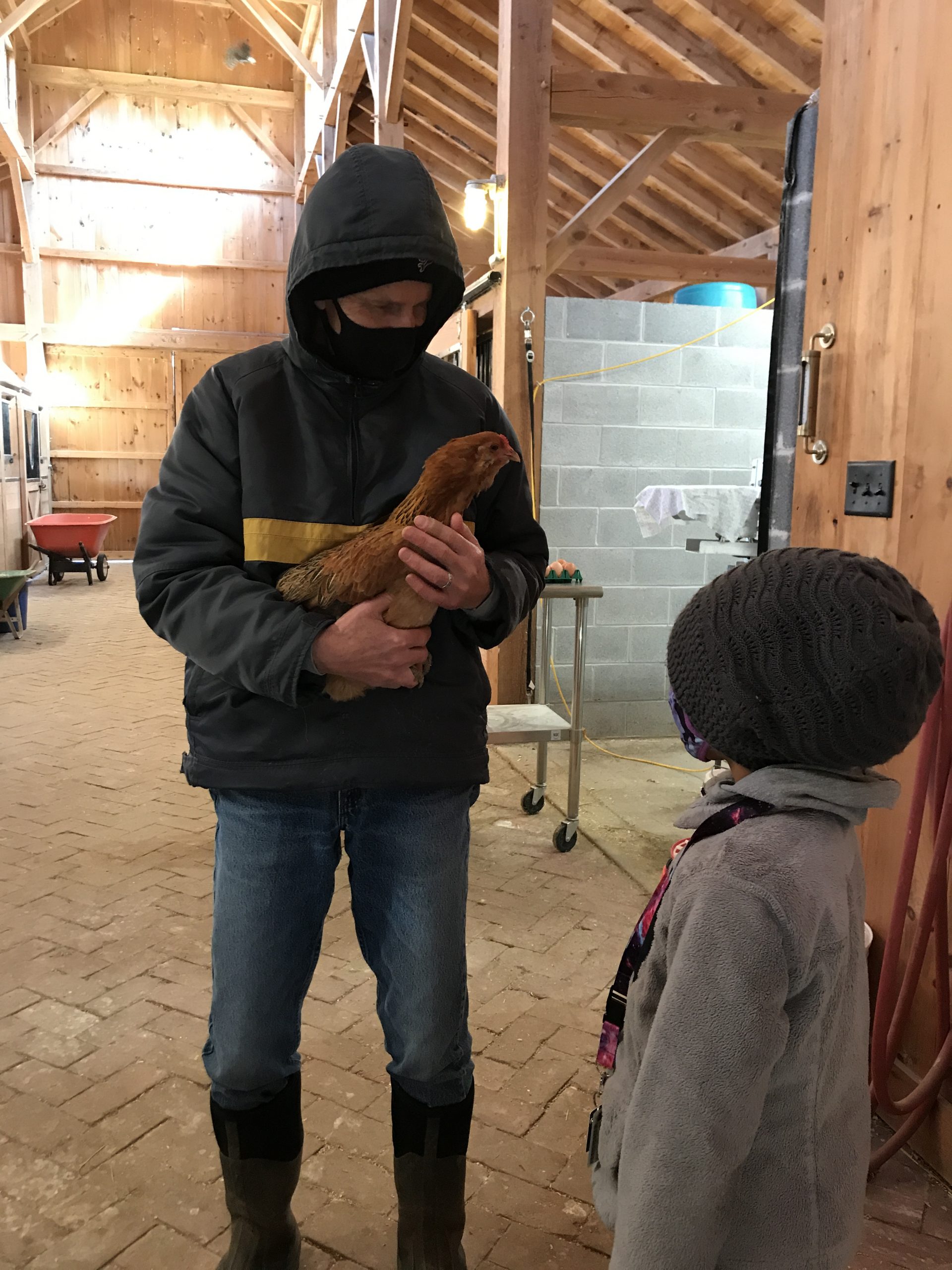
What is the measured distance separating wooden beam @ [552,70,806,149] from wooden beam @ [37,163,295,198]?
32.7ft

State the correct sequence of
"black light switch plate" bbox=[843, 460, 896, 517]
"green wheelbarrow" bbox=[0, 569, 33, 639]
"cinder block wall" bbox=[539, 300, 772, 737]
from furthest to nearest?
1. "green wheelbarrow" bbox=[0, 569, 33, 639]
2. "cinder block wall" bbox=[539, 300, 772, 737]
3. "black light switch plate" bbox=[843, 460, 896, 517]

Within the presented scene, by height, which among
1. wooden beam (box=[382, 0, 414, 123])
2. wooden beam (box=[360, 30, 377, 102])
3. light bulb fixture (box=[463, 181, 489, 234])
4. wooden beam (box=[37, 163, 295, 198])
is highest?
wooden beam (box=[37, 163, 295, 198])

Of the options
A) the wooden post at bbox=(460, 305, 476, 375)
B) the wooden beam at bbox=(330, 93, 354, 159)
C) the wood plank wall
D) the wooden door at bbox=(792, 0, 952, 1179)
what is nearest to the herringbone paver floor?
the wooden door at bbox=(792, 0, 952, 1179)

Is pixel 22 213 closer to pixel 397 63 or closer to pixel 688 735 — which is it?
pixel 397 63

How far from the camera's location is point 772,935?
90cm

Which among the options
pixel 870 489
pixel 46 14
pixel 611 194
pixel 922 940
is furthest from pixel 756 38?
pixel 46 14

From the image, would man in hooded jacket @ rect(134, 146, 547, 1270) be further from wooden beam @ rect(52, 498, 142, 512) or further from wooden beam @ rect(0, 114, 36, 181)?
wooden beam @ rect(52, 498, 142, 512)

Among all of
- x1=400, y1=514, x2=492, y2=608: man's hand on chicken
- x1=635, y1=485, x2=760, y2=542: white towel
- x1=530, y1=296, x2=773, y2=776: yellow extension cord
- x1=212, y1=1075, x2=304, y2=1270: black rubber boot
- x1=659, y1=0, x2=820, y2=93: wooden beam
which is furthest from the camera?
x1=659, y1=0, x2=820, y2=93: wooden beam

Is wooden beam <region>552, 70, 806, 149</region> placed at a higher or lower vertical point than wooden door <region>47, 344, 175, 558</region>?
higher

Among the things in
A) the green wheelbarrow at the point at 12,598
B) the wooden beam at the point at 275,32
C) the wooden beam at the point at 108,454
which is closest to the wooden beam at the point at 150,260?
the wooden beam at the point at 108,454

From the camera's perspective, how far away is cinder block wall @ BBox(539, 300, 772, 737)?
5141 mm

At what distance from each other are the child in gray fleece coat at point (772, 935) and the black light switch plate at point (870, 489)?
1.14m

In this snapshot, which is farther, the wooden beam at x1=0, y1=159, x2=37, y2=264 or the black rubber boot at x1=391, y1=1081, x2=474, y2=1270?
the wooden beam at x1=0, y1=159, x2=37, y2=264

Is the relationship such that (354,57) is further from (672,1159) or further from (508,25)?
(672,1159)
